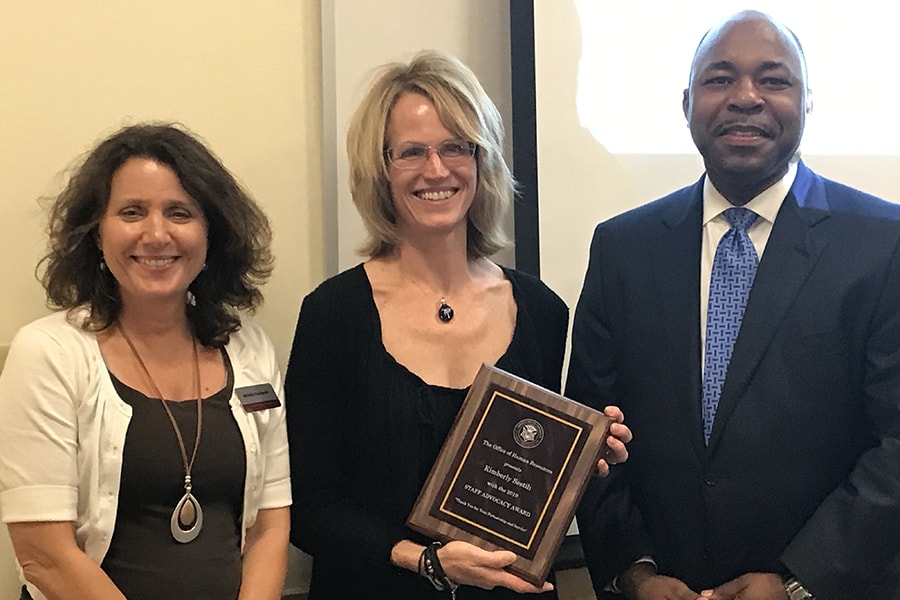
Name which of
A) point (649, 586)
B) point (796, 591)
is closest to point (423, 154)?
point (649, 586)

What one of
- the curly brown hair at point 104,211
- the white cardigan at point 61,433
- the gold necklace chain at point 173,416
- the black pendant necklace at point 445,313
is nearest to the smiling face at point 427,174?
the black pendant necklace at point 445,313

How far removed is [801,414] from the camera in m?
1.57

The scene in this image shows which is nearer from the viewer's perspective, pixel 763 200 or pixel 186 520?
pixel 186 520

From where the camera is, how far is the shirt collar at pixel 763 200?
5.46ft

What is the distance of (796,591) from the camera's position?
1552mm

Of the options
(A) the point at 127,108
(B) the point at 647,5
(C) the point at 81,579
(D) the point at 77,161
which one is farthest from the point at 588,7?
(C) the point at 81,579

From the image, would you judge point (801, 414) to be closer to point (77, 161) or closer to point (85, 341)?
point (85, 341)

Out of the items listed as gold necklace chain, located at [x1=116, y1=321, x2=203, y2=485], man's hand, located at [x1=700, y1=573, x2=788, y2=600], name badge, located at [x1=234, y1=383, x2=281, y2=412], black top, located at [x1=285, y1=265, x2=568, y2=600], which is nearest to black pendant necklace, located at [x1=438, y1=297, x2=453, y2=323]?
black top, located at [x1=285, y1=265, x2=568, y2=600]

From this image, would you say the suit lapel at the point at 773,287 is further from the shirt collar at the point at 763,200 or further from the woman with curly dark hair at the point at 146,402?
the woman with curly dark hair at the point at 146,402

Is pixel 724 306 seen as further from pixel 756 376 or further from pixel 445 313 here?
pixel 445 313

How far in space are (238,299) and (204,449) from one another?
0.33 meters

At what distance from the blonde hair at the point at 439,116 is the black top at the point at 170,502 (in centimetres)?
50

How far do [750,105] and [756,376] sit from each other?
0.50 m

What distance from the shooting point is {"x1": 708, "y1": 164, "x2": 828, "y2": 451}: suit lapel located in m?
1.58
